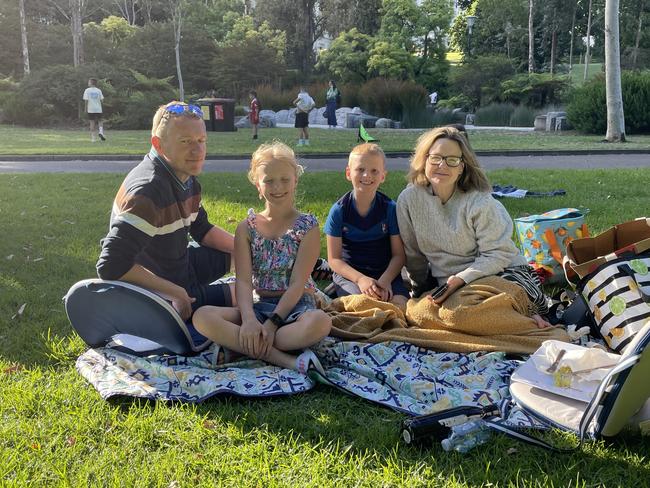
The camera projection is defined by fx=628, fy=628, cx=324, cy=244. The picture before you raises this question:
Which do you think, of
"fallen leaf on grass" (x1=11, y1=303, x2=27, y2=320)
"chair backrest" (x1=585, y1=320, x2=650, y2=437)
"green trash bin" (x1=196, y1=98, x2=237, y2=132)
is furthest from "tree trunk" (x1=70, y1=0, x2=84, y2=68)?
"chair backrest" (x1=585, y1=320, x2=650, y2=437)

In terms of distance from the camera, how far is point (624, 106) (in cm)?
1967

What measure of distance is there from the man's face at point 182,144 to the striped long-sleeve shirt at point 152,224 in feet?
0.20

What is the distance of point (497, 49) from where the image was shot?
46.4 meters

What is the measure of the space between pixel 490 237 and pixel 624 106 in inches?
720

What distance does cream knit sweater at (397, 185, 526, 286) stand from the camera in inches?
156

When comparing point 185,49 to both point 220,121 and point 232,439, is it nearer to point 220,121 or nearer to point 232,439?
point 220,121

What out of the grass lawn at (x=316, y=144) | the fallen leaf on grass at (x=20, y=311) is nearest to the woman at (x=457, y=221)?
the fallen leaf on grass at (x=20, y=311)

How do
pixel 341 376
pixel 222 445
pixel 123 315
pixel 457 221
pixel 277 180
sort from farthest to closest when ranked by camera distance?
1. pixel 457 221
2. pixel 277 180
3. pixel 123 315
4. pixel 341 376
5. pixel 222 445

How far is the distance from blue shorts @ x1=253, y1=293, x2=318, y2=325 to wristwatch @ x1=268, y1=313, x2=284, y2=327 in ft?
0.15

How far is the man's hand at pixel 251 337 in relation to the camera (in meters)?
3.37

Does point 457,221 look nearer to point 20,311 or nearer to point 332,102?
point 20,311

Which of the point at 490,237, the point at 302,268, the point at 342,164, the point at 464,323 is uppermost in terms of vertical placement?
the point at 342,164

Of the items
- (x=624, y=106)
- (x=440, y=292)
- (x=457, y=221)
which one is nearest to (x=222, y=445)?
(x=440, y=292)

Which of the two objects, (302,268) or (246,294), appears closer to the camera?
(246,294)
